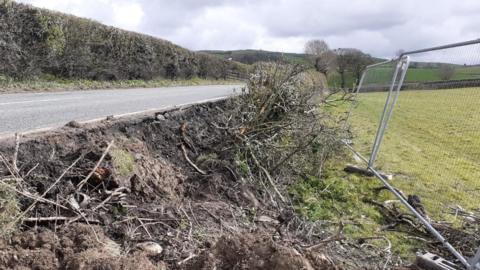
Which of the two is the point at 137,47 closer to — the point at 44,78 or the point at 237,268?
the point at 44,78

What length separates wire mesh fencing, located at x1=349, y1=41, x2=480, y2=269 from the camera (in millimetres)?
4543

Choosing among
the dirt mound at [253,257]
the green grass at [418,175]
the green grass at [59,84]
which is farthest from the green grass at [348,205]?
the green grass at [59,84]

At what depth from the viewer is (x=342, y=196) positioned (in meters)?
6.08

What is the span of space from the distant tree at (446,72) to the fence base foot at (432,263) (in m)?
2.34

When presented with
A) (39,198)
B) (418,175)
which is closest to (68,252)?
(39,198)

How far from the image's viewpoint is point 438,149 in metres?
5.84

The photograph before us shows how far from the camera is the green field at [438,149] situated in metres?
4.74

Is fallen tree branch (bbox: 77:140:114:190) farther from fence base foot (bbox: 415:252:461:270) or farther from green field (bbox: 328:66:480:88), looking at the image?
green field (bbox: 328:66:480:88)

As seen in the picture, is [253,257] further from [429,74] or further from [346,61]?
[346,61]

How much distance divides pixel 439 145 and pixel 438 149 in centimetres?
8

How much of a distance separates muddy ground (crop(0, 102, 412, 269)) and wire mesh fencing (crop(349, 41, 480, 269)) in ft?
5.05

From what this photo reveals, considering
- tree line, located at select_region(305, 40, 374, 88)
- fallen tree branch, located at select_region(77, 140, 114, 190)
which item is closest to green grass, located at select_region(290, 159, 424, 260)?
fallen tree branch, located at select_region(77, 140, 114, 190)

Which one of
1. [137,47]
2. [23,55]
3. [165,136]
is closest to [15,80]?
[23,55]

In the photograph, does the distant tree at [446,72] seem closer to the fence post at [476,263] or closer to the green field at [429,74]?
the green field at [429,74]
